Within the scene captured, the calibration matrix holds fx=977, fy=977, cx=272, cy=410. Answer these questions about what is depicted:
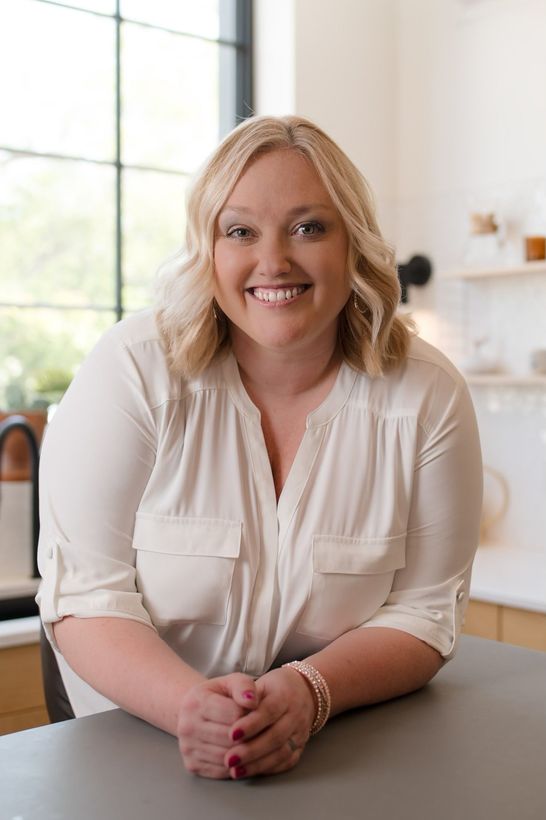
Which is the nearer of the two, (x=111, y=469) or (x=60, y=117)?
(x=111, y=469)

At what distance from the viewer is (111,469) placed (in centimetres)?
142

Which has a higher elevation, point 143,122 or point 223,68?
point 223,68

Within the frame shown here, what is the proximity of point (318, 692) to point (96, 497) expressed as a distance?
420mm

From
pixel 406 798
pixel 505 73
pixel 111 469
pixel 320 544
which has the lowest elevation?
pixel 406 798

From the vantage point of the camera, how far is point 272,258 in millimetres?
1453

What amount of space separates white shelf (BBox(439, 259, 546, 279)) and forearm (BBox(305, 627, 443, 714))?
2.22 meters

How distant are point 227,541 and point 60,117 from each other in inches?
92.4

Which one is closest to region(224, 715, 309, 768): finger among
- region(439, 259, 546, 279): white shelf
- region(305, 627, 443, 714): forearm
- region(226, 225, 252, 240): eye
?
region(305, 627, 443, 714): forearm

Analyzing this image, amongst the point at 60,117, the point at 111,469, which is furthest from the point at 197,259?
the point at 60,117

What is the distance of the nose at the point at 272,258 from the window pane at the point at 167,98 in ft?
7.30

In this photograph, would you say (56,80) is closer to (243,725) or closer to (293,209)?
(293,209)

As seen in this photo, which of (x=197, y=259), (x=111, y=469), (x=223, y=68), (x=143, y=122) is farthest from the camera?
(x=223, y=68)

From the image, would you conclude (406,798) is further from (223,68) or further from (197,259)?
(223,68)

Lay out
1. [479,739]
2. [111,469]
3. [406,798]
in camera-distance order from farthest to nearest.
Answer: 1. [111,469]
2. [479,739]
3. [406,798]
